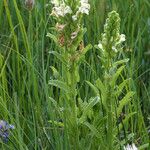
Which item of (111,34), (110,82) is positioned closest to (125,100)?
(110,82)

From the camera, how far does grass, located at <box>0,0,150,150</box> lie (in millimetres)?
1604

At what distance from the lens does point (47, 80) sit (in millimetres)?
2020

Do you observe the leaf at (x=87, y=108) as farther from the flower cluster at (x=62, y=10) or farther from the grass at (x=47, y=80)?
the flower cluster at (x=62, y=10)

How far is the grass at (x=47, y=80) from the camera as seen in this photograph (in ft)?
5.26

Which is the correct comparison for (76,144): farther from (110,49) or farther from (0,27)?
(0,27)

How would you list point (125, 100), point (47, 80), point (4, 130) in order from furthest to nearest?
point (47, 80)
point (4, 130)
point (125, 100)

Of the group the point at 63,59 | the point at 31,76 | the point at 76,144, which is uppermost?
the point at 63,59

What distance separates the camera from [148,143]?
1.47 metres

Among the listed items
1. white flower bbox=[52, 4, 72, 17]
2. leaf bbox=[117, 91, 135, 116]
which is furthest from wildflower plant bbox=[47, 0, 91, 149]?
leaf bbox=[117, 91, 135, 116]

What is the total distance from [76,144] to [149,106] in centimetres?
50

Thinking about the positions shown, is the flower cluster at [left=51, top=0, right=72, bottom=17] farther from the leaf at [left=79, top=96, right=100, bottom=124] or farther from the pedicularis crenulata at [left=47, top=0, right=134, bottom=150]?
the leaf at [left=79, top=96, right=100, bottom=124]

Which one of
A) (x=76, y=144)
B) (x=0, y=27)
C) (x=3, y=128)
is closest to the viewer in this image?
(x=76, y=144)

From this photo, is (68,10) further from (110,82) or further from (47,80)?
(47,80)

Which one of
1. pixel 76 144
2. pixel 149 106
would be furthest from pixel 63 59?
pixel 149 106
